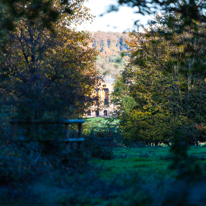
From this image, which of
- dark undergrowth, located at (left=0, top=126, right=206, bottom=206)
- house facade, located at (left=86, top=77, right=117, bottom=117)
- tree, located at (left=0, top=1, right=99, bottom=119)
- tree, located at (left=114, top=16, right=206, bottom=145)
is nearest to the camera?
dark undergrowth, located at (left=0, top=126, right=206, bottom=206)

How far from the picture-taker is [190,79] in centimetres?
2003

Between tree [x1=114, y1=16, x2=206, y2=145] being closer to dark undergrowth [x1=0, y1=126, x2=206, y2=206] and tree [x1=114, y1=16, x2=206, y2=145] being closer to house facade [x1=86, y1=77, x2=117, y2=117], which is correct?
house facade [x1=86, y1=77, x2=117, y2=117]

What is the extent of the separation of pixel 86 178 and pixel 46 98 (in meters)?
3.19

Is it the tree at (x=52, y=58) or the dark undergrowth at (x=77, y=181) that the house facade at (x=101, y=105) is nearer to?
the tree at (x=52, y=58)

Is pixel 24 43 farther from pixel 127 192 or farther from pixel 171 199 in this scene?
pixel 171 199

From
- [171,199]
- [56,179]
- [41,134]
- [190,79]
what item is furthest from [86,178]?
[190,79]

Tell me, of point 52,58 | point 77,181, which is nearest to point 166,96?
point 52,58

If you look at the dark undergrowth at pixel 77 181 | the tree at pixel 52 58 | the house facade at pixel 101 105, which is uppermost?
the tree at pixel 52 58

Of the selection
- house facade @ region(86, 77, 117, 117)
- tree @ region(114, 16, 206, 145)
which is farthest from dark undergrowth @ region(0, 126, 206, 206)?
tree @ region(114, 16, 206, 145)

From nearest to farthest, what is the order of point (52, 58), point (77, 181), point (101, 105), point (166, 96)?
1. point (77, 181)
2. point (52, 58)
3. point (101, 105)
4. point (166, 96)

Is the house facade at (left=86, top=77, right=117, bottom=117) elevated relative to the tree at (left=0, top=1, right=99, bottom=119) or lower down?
lower down

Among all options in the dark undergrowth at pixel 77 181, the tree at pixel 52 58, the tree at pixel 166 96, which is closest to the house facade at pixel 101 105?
the tree at pixel 52 58

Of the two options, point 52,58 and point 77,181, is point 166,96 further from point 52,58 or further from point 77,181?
point 77,181

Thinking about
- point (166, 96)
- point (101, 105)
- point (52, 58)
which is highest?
point (52, 58)
